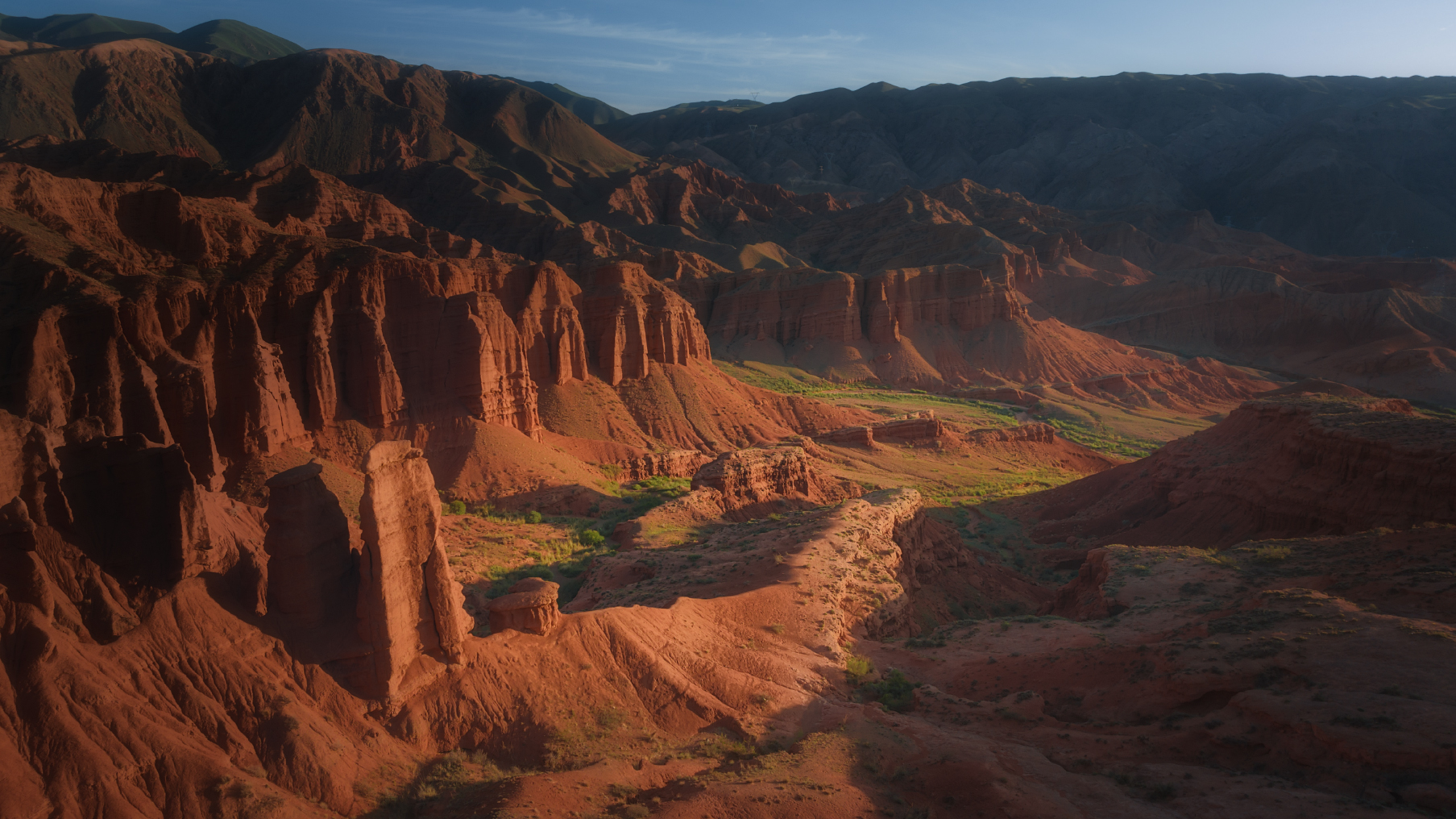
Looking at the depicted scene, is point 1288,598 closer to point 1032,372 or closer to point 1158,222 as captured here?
point 1032,372

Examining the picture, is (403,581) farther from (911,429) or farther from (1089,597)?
(911,429)

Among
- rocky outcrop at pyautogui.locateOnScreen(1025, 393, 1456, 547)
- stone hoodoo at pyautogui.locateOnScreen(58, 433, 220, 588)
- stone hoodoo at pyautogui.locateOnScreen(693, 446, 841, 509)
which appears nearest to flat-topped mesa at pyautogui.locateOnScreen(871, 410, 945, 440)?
stone hoodoo at pyautogui.locateOnScreen(693, 446, 841, 509)

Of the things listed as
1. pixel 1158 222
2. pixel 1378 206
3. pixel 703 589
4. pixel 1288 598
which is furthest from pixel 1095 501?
pixel 1378 206

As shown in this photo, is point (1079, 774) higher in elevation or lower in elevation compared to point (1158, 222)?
lower

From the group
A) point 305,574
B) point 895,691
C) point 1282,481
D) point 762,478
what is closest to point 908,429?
point 762,478

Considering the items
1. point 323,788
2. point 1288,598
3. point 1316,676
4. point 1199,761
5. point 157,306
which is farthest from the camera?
point 157,306
